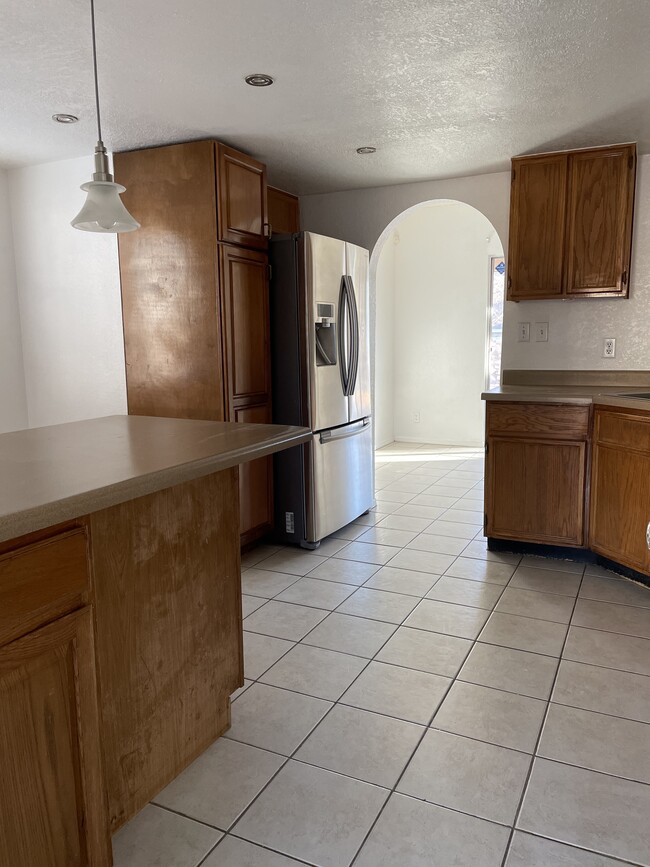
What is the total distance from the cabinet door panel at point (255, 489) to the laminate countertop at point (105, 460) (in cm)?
136

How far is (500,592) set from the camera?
2.99 meters

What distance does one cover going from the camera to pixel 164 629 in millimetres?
1642

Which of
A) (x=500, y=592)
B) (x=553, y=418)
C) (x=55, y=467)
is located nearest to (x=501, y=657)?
(x=500, y=592)

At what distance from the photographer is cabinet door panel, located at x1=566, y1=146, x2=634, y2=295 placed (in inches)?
133

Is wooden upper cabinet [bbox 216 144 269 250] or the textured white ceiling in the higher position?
the textured white ceiling

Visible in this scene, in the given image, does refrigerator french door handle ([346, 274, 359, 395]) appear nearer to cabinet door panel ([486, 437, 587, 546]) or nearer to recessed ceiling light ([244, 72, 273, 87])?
cabinet door panel ([486, 437, 587, 546])

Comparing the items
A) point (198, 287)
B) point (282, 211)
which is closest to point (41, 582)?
point (198, 287)

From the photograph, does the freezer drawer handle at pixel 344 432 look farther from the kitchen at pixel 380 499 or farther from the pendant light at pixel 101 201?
the pendant light at pixel 101 201

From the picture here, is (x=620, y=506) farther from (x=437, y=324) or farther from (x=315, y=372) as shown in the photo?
(x=437, y=324)

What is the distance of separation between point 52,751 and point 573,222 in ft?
11.3

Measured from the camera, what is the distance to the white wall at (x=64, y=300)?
3711 mm

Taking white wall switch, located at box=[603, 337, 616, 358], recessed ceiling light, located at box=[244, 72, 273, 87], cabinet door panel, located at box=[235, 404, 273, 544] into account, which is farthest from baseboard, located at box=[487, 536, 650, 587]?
recessed ceiling light, located at box=[244, 72, 273, 87]

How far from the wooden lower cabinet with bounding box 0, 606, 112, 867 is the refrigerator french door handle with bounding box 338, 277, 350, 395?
8.74 ft

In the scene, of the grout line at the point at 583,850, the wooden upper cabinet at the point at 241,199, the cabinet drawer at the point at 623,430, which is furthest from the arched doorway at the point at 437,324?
the grout line at the point at 583,850
